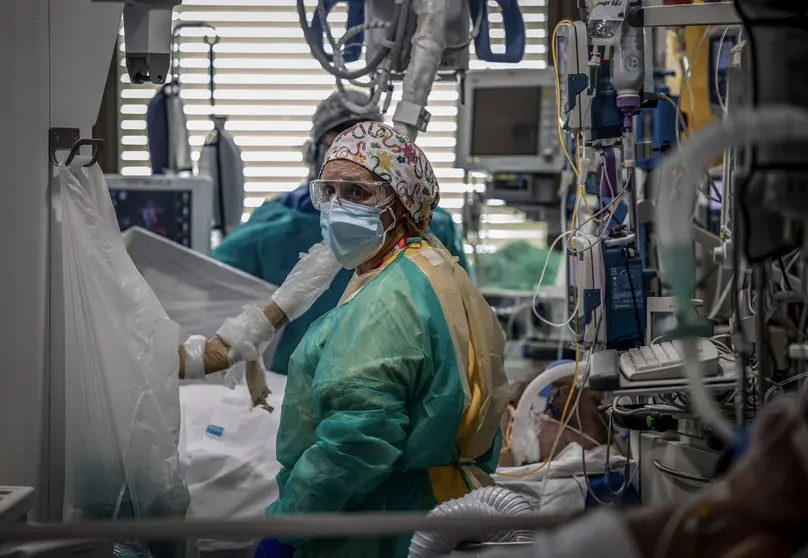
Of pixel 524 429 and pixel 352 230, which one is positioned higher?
pixel 352 230

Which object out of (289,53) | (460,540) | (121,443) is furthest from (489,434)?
(289,53)

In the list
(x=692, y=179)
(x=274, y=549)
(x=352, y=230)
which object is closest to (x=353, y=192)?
(x=352, y=230)

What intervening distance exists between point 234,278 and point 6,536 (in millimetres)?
2556

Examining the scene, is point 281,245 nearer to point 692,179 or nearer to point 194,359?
point 194,359

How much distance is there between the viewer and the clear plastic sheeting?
149 inches

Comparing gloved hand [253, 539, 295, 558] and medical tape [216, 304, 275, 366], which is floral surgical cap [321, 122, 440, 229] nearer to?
Answer: medical tape [216, 304, 275, 366]

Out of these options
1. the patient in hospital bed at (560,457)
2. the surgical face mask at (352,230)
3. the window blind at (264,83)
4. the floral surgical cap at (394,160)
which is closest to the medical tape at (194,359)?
the surgical face mask at (352,230)

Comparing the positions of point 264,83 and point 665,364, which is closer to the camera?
point 665,364

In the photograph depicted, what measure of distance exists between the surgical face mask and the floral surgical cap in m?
0.08

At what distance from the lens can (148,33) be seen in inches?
94.6

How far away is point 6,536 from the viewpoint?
1.29 metres

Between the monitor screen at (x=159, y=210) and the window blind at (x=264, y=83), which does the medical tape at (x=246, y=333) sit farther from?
the window blind at (x=264, y=83)

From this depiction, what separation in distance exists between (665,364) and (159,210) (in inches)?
124

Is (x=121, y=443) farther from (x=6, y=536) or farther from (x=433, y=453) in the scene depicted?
(x=6, y=536)
